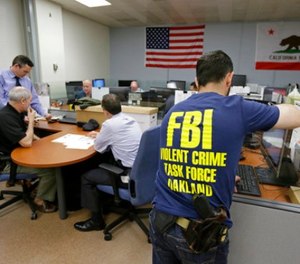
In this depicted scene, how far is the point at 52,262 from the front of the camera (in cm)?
182

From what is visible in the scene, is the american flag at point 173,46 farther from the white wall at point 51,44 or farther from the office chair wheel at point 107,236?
the office chair wheel at point 107,236

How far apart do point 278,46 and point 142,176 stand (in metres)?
5.47

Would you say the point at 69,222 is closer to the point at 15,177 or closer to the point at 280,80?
the point at 15,177

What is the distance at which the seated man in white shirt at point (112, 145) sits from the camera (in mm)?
2061

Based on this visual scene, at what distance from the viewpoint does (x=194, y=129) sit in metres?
0.95

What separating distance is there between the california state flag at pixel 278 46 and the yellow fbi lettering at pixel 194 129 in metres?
5.76

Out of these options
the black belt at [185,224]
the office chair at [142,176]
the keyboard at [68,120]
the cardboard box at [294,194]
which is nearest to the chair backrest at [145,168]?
the office chair at [142,176]

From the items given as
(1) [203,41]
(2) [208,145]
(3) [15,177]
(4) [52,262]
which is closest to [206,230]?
(2) [208,145]

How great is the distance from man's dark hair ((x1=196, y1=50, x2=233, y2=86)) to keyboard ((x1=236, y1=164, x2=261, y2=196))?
26.8 inches

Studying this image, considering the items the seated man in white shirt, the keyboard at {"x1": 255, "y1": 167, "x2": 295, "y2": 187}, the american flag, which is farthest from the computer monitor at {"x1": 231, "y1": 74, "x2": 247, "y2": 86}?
the keyboard at {"x1": 255, "y1": 167, "x2": 295, "y2": 187}

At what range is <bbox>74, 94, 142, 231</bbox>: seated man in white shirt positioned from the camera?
2061 mm

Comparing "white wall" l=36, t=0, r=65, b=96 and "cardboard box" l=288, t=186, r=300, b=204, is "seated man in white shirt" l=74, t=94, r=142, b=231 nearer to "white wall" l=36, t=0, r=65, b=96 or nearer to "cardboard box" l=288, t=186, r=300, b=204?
"cardboard box" l=288, t=186, r=300, b=204

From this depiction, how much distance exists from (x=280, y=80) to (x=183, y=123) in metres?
5.90

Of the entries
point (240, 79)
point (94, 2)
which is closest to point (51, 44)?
point (94, 2)
